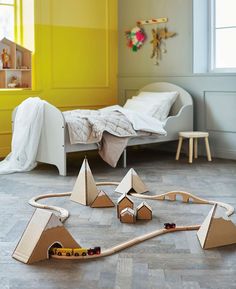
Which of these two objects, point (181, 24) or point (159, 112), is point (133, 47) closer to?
point (181, 24)

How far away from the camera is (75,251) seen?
2.59 meters

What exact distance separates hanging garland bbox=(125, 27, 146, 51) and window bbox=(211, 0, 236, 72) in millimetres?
893

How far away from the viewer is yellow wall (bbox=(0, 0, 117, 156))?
610cm

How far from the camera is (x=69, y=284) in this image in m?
2.29

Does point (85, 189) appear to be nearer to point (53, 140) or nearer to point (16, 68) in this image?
point (53, 140)

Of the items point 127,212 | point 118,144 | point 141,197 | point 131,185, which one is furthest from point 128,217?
point 118,144

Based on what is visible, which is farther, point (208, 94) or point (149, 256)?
point (208, 94)

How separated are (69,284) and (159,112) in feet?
12.4

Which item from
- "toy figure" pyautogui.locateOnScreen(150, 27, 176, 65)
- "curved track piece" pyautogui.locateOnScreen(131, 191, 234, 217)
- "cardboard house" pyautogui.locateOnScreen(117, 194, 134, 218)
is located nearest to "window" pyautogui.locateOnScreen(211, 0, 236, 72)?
"toy figure" pyautogui.locateOnScreen(150, 27, 176, 65)

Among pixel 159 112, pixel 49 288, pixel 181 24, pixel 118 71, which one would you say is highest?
pixel 181 24

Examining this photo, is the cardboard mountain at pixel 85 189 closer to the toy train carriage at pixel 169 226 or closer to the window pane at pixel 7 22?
the toy train carriage at pixel 169 226

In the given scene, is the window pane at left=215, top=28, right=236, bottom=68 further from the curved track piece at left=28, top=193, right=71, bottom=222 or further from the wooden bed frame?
the curved track piece at left=28, top=193, right=71, bottom=222

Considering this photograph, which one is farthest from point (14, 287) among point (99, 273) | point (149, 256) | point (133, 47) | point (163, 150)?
point (133, 47)

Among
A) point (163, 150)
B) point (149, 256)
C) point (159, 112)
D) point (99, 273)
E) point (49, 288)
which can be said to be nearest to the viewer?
point (49, 288)
